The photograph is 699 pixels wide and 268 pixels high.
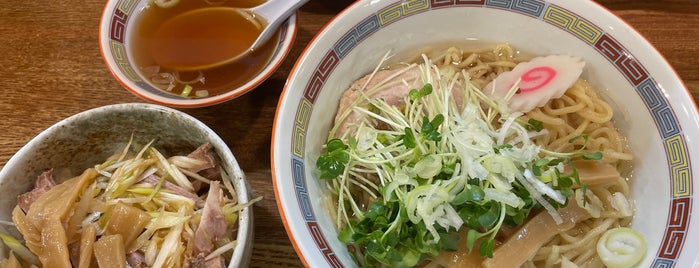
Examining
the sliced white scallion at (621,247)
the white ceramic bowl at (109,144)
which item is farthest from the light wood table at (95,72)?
the sliced white scallion at (621,247)

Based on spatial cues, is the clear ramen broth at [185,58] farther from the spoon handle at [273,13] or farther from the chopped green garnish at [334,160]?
the chopped green garnish at [334,160]

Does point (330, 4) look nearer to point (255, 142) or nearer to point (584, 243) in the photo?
point (255, 142)

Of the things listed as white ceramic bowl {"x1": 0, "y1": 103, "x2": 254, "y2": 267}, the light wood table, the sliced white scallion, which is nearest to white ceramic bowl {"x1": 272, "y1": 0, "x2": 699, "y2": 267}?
the sliced white scallion

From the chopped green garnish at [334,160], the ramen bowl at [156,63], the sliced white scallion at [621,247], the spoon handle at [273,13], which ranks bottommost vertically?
the sliced white scallion at [621,247]

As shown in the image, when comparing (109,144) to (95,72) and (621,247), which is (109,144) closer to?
(95,72)

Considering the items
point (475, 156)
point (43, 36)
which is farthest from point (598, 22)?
point (43, 36)

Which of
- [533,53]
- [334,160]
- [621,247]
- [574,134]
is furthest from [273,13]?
[621,247]

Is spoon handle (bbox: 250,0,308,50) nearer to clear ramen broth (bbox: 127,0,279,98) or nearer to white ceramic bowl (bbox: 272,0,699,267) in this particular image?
clear ramen broth (bbox: 127,0,279,98)
